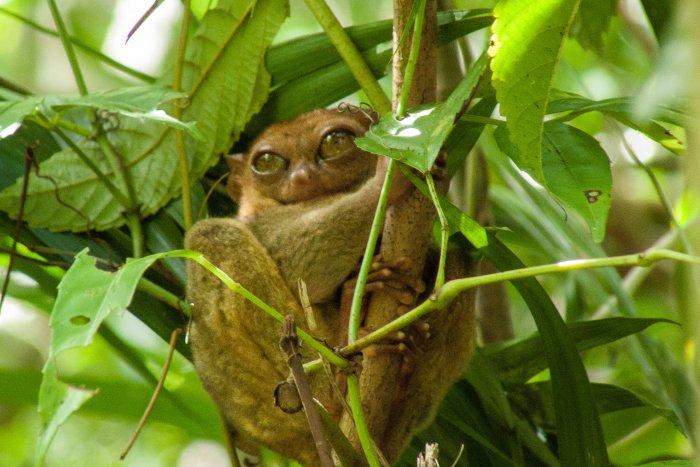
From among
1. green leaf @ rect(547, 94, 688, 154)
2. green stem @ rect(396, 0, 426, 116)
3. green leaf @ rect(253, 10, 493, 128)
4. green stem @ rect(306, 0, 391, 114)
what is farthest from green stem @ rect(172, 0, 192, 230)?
green leaf @ rect(547, 94, 688, 154)

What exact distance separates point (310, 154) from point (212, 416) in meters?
1.29

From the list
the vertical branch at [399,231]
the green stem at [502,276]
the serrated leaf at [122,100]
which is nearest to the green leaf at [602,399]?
Result: the vertical branch at [399,231]

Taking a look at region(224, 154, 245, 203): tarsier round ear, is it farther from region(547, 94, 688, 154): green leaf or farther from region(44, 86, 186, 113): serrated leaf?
region(547, 94, 688, 154): green leaf

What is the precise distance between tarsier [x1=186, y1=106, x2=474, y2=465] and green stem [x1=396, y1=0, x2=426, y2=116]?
1.92 ft

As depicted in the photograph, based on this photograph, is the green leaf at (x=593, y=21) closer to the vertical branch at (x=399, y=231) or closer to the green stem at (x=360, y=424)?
the vertical branch at (x=399, y=231)

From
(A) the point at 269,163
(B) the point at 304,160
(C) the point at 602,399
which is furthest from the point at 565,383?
(A) the point at 269,163

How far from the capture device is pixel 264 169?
3797mm

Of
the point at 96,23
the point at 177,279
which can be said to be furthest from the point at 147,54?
the point at 177,279

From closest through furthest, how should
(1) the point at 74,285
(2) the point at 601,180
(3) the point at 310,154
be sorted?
(1) the point at 74,285, (2) the point at 601,180, (3) the point at 310,154

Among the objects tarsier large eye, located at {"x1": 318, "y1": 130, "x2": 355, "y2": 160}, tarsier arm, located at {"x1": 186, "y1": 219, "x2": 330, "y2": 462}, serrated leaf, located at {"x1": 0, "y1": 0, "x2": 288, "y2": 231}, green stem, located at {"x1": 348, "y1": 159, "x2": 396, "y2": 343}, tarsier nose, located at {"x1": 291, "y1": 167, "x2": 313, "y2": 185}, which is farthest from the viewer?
tarsier large eye, located at {"x1": 318, "y1": 130, "x2": 355, "y2": 160}

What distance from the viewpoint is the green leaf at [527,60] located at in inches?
76.5

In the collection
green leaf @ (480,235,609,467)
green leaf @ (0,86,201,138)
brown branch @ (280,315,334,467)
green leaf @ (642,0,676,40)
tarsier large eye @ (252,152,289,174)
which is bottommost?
green leaf @ (480,235,609,467)

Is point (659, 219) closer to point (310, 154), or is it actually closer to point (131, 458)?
point (310, 154)

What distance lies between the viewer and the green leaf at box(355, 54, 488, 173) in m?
1.95
